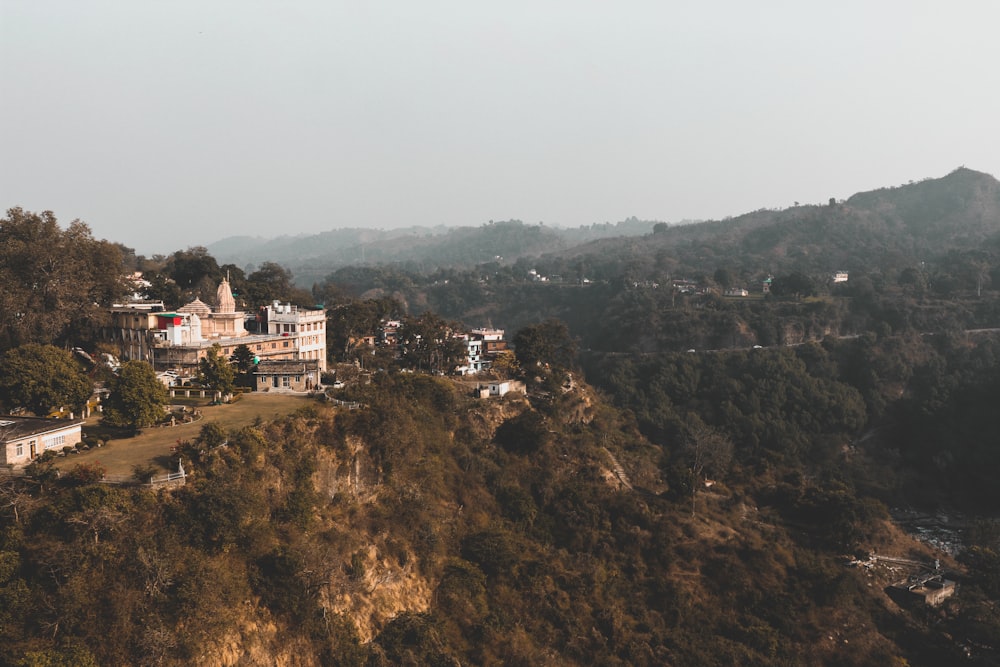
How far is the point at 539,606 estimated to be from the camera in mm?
22578

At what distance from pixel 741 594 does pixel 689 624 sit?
259 centimetres

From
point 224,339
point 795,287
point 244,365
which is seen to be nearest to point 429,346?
point 224,339

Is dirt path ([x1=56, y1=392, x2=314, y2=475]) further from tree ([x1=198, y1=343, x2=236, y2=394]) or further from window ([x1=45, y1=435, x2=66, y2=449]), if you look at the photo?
tree ([x1=198, y1=343, x2=236, y2=394])

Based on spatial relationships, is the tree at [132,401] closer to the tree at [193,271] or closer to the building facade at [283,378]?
the building facade at [283,378]

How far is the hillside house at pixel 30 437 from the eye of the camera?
1703 centimetres

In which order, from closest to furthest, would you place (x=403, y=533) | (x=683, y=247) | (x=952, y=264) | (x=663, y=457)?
(x=403, y=533), (x=663, y=457), (x=952, y=264), (x=683, y=247)

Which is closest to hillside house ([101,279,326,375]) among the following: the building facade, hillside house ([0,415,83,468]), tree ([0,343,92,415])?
the building facade

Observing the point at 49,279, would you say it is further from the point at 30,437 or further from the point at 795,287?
the point at 795,287

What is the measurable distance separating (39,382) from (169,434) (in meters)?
4.06

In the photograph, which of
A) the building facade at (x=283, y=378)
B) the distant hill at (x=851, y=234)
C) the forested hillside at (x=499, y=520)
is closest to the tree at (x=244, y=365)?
the building facade at (x=283, y=378)

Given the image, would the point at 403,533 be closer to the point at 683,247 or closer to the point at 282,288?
the point at 282,288

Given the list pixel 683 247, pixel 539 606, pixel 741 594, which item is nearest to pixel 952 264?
pixel 683 247

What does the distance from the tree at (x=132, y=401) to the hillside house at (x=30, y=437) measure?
1000mm

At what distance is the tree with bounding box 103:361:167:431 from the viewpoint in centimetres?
2006
